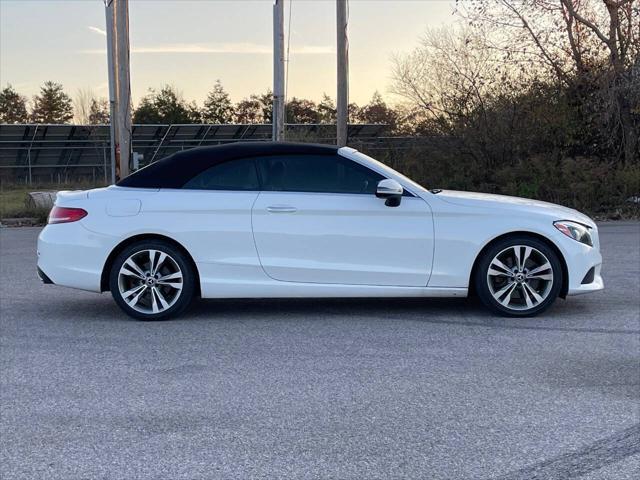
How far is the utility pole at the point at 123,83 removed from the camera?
629 inches

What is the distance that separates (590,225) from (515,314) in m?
1.08

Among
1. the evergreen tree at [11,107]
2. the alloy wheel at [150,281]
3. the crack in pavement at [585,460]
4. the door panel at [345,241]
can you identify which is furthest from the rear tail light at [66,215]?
the evergreen tree at [11,107]

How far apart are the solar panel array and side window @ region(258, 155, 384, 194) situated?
28.1 meters

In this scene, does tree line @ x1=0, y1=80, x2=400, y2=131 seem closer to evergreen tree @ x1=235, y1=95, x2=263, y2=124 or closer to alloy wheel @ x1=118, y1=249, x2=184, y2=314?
evergreen tree @ x1=235, y1=95, x2=263, y2=124

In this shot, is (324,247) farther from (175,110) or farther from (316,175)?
(175,110)

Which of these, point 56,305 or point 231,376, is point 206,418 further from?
point 56,305

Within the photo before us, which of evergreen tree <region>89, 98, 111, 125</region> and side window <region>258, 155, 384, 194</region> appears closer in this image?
side window <region>258, 155, 384, 194</region>

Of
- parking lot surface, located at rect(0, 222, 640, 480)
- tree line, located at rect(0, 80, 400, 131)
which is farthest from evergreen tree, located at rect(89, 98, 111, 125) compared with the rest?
parking lot surface, located at rect(0, 222, 640, 480)

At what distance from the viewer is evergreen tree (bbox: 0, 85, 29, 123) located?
5828 cm

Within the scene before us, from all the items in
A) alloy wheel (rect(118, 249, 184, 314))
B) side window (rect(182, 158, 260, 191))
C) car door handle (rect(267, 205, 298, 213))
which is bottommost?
alloy wheel (rect(118, 249, 184, 314))

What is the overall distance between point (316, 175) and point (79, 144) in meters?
32.7

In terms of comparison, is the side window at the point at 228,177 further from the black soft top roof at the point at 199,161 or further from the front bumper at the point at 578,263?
the front bumper at the point at 578,263

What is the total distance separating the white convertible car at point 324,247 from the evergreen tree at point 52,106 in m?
58.0

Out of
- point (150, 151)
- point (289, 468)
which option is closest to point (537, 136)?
point (289, 468)
